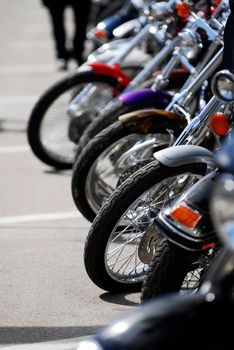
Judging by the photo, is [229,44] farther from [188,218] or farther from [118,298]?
[188,218]

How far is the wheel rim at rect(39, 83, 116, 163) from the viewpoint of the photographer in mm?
8016

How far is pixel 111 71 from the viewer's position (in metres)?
7.77

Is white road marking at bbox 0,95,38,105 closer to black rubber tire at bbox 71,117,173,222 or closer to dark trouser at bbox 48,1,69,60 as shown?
dark trouser at bbox 48,1,69,60

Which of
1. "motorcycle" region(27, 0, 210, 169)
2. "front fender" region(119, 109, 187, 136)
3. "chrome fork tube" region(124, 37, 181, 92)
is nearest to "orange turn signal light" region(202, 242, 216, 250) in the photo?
"front fender" region(119, 109, 187, 136)

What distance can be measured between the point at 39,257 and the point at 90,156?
655mm

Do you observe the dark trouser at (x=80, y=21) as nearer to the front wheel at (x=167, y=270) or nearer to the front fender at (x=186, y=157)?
the front fender at (x=186, y=157)

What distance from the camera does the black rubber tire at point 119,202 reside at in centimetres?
496

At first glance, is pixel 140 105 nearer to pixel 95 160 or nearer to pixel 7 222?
pixel 95 160

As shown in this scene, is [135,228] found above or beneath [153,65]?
above

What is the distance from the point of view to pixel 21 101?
11.6 meters

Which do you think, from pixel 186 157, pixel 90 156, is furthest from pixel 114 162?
pixel 186 157

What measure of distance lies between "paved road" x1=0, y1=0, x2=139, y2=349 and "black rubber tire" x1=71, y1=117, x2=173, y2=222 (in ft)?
0.78

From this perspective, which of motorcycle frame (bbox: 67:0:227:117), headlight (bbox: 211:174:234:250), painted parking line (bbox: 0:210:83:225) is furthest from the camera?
painted parking line (bbox: 0:210:83:225)

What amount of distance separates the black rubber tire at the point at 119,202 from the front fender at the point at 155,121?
2.91 ft
